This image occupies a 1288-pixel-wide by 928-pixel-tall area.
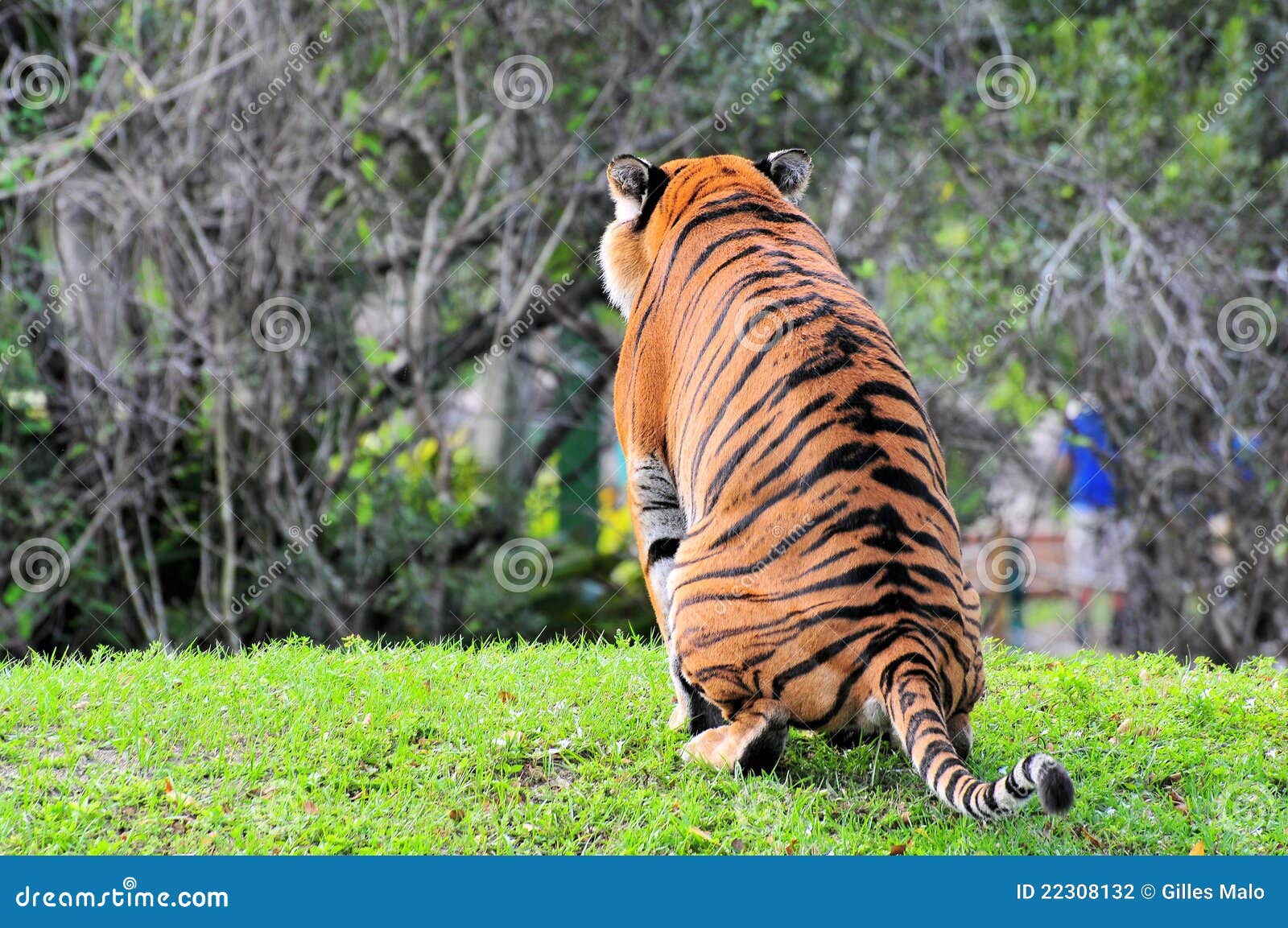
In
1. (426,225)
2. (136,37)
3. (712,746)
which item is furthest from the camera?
(426,225)

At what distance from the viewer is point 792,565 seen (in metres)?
3.92

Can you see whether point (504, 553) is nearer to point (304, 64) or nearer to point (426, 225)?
point (426, 225)

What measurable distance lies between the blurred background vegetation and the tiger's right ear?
3.77 m

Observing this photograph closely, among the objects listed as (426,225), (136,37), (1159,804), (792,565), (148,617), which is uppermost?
(136,37)

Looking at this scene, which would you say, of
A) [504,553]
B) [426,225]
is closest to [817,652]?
[504,553]

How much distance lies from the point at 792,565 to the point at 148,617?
588 cm

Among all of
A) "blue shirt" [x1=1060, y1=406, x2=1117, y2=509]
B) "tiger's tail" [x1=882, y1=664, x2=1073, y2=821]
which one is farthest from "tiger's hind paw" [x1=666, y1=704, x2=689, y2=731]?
"blue shirt" [x1=1060, y1=406, x2=1117, y2=509]

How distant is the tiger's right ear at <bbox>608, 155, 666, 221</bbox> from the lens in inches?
198

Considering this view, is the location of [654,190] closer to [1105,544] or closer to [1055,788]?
[1055,788]

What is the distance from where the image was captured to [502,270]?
891 centimetres

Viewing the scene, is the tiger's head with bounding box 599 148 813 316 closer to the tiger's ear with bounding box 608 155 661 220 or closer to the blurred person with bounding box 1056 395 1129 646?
the tiger's ear with bounding box 608 155 661 220

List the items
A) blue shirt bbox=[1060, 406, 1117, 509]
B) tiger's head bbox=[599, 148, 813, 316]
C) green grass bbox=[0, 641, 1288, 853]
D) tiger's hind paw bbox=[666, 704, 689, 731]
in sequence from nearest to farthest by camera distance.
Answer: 1. green grass bbox=[0, 641, 1288, 853]
2. tiger's hind paw bbox=[666, 704, 689, 731]
3. tiger's head bbox=[599, 148, 813, 316]
4. blue shirt bbox=[1060, 406, 1117, 509]

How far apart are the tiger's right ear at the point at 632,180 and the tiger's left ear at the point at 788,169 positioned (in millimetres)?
432

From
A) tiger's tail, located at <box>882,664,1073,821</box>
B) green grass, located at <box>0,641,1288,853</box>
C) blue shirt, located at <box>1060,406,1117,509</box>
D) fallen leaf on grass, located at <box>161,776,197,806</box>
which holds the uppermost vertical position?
blue shirt, located at <box>1060,406,1117,509</box>
